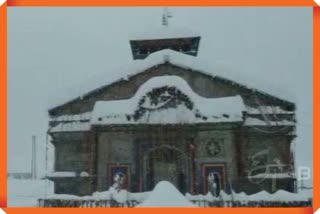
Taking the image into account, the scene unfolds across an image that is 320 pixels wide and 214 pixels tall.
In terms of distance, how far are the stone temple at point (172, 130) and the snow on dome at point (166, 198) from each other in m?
0.08

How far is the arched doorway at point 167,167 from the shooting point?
5.46m

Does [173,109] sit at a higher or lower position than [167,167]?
higher

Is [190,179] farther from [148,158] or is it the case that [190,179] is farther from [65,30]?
[65,30]

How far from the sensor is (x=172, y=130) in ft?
18.1

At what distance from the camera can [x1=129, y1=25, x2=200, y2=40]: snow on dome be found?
5.47m

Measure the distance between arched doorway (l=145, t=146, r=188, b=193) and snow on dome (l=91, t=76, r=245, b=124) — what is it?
1.01 ft

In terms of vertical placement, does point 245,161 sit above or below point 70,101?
below

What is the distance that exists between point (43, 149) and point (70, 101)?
554 millimetres

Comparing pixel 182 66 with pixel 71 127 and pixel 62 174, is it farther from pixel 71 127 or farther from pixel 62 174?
pixel 62 174

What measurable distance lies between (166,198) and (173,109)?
887 mm

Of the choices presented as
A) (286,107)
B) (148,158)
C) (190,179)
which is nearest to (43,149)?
(148,158)
